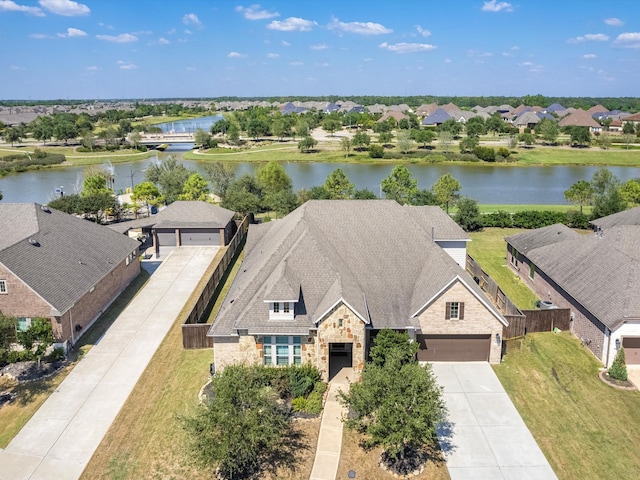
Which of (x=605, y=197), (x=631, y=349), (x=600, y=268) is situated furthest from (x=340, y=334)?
(x=605, y=197)

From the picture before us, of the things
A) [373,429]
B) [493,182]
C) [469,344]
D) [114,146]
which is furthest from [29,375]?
[114,146]

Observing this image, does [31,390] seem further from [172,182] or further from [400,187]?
[172,182]

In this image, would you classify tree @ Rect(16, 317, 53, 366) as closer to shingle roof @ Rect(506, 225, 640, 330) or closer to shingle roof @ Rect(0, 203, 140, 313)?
shingle roof @ Rect(0, 203, 140, 313)

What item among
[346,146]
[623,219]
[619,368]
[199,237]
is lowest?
[619,368]

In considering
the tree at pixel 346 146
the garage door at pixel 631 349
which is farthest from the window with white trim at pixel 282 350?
the tree at pixel 346 146

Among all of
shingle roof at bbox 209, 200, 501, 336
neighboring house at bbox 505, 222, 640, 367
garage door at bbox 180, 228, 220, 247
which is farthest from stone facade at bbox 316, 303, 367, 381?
garage door at bbox 180, 228, 220, 247

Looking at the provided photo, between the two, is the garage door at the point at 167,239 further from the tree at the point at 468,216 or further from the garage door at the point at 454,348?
the tree at the point at 468,216

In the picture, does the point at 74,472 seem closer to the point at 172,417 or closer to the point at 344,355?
the point at 172,417
